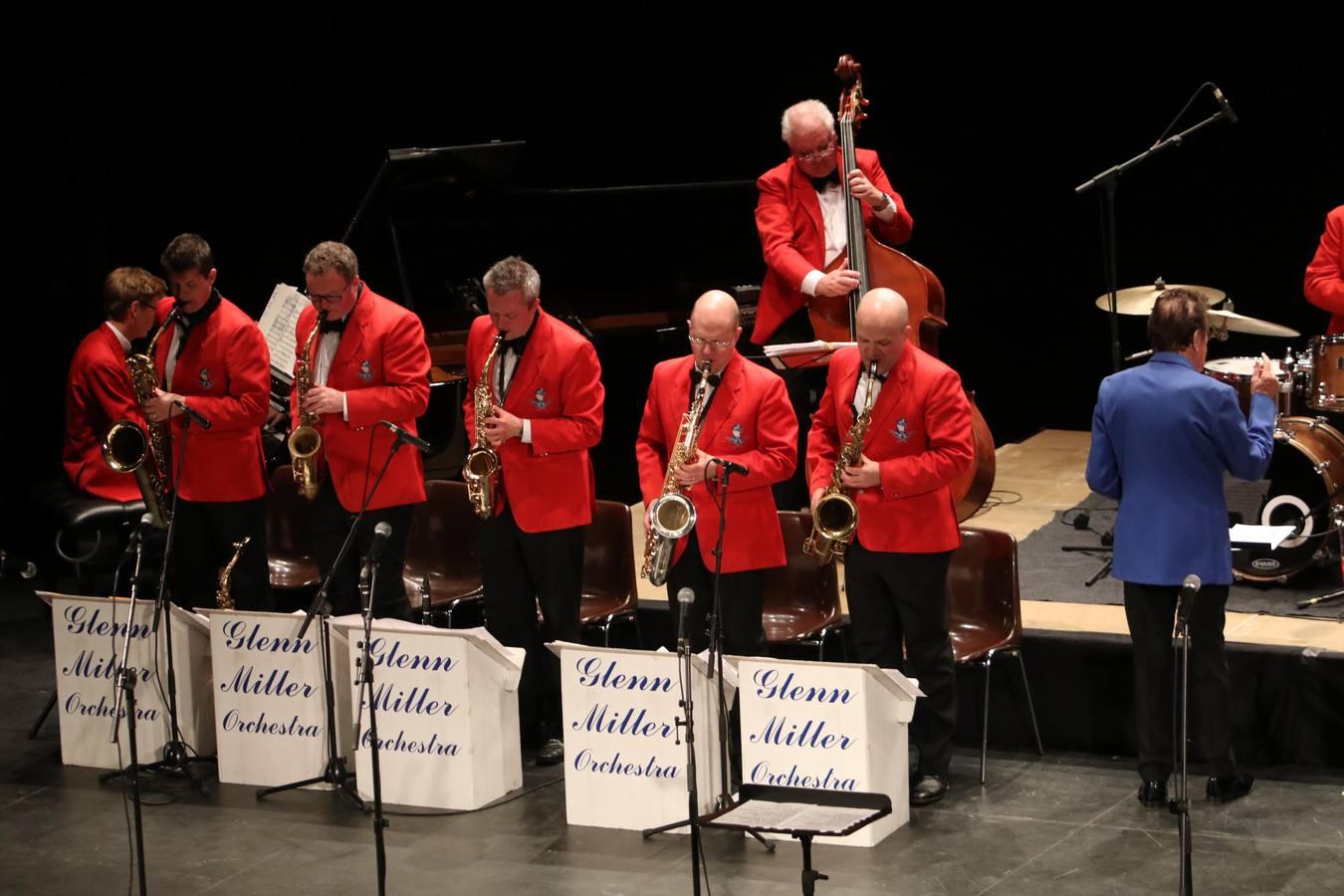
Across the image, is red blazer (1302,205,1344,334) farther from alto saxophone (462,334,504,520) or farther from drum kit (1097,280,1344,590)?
alto saxophone (462,334,504,520)

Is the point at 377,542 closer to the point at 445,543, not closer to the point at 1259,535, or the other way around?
the point at 445,543

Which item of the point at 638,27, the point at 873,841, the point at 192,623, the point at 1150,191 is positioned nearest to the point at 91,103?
the point at 638,27

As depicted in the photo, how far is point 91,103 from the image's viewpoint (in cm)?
946

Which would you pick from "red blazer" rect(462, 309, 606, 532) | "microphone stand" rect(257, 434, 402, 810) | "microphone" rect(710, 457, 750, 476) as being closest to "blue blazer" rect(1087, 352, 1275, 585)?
"microphone" rect(710, 457, 750, 476)

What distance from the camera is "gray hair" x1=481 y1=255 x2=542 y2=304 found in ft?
20.6

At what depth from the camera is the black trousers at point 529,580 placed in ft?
21.2

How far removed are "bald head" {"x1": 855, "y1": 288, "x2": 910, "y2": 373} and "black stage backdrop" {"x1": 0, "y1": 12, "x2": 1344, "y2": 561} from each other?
145 inches

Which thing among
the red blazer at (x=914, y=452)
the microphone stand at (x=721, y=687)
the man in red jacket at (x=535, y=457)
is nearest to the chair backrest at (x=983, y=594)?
the red blazer at (x=914, y=452)

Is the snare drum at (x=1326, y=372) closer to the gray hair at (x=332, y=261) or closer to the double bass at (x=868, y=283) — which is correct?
the double bass at (x=868, y=283)

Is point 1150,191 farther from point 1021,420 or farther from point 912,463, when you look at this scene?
point 912,463

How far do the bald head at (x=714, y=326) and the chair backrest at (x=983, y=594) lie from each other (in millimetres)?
1178

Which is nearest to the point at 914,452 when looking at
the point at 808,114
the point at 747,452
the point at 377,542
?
the point at 747,452

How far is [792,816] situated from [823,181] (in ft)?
10.1

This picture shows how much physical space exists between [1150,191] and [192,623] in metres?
5.35
